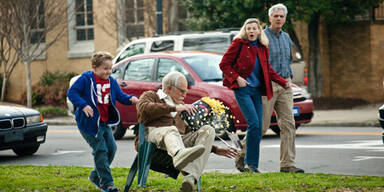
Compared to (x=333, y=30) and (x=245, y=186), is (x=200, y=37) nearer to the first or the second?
(x=333, y=30)

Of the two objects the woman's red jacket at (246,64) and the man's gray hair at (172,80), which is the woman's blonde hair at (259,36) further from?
the man's gray hair at (172,80)

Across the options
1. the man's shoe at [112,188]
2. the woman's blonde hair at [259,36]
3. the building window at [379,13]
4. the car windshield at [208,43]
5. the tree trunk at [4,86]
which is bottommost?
the tree trunk at [4,86]

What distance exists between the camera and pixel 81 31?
109ft

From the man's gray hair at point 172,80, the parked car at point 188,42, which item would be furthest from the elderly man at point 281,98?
the parked car at point 188,42

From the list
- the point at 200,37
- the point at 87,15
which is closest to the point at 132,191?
the point at 200,37

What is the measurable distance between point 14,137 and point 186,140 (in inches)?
207

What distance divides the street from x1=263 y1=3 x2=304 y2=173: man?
2.03 feet

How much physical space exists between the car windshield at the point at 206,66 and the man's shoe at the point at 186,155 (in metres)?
6.77

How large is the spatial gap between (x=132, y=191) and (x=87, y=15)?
26167 mm

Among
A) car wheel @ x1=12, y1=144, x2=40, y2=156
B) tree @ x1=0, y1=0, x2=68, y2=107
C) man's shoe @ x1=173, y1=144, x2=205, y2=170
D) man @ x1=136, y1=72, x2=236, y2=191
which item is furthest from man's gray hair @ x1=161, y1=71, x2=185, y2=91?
tree @ x1=0, y1=0, x2=68, y2=107

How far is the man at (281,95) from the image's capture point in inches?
330

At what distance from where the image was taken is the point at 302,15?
67.3 feet

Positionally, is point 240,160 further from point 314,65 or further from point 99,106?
point 314,65

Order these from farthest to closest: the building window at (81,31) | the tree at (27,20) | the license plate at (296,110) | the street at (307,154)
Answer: the building window at (81,31) → the tree at (27,20) → the license plate at (296,110) → the street at (307,154)
